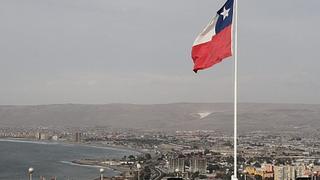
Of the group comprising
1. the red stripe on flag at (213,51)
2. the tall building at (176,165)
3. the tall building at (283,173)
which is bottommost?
the tall building at (176,165)

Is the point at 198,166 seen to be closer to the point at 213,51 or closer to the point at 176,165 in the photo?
the point at 176,165

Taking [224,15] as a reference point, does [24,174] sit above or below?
below

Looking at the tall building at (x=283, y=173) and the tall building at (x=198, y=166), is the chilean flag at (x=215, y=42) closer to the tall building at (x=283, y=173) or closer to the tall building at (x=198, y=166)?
the tall building at (x=283, y=173)

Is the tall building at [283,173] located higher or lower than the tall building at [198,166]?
higher

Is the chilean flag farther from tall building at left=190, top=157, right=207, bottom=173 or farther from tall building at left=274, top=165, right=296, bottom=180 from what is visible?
tall building at left=190, top=157, right=207, bottom=173

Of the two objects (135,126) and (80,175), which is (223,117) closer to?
(135,126)

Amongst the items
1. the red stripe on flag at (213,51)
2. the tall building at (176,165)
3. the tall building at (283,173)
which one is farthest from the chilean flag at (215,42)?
the tall building at (176,165)

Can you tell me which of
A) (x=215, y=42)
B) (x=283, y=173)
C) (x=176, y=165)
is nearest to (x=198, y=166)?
(x=176, y=165)

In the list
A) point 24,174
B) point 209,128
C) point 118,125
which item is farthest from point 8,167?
point 118,125
